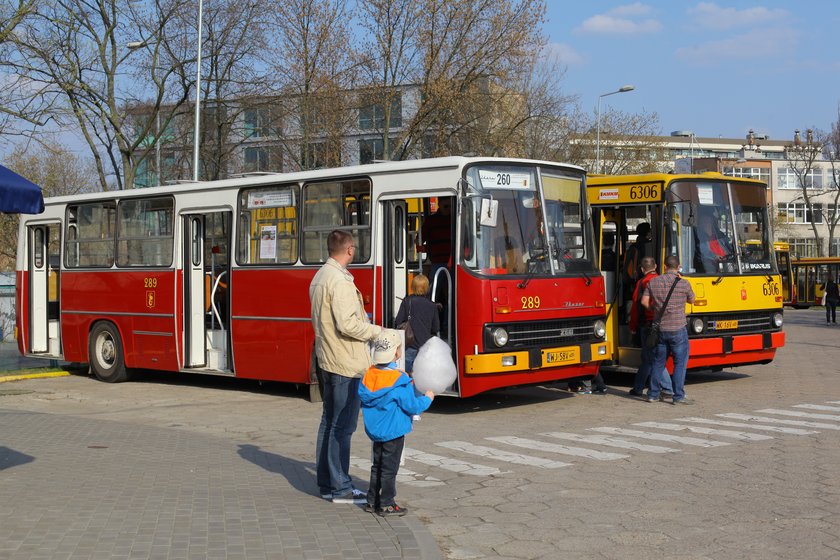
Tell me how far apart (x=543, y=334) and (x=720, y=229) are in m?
4.05

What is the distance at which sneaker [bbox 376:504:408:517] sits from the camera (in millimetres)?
7227

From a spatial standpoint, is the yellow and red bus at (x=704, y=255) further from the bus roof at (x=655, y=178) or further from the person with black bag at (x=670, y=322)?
the person with black bag at (x=670, y=322)

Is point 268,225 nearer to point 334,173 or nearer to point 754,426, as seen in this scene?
point 334,173

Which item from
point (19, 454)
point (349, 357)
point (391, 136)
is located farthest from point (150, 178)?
point (349, 357)

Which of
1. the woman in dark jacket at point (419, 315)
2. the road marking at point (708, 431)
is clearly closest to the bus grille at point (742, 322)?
the road marking at point (708, 431)

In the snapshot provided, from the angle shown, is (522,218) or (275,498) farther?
(522,218)

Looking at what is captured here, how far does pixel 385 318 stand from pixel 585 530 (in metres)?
6.36

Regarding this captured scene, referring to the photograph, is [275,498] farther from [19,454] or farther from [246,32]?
[246,32]

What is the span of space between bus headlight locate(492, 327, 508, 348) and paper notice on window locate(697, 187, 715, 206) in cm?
454

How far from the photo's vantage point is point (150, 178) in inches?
1662

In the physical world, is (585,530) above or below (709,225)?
below

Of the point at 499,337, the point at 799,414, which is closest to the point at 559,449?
the point at 499,337

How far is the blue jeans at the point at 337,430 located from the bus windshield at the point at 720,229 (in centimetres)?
839

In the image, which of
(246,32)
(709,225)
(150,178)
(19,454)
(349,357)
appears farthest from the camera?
(150,178)
